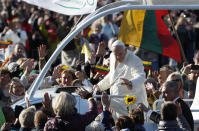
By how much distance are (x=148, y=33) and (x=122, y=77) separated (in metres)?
2.40

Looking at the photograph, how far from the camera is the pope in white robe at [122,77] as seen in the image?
8.66 meters

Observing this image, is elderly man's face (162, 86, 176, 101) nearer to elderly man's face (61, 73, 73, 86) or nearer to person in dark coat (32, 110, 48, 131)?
person in dark coat (32, 110, 48, 131)

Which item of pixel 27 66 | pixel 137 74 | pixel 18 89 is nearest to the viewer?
pixel 137 74

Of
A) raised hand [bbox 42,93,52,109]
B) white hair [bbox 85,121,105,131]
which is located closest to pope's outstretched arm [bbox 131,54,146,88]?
raised hand [bbox 42,93,52,109]

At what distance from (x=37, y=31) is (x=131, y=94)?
11.1m

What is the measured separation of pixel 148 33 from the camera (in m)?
11.0

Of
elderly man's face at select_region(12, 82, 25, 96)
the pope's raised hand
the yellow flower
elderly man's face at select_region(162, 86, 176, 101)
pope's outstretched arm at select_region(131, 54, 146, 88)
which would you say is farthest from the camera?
elderly man's face at select_region(12, 82, 25, 96)

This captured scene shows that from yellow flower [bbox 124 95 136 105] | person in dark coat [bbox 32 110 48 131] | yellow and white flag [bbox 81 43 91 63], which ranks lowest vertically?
person in dark coat [bbox 32 110 48 131]

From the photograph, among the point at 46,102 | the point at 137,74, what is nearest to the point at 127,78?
the point at 137,74

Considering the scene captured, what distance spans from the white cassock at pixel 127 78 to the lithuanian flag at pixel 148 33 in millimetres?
1916

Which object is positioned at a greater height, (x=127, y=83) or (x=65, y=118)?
(x=127, y=83)

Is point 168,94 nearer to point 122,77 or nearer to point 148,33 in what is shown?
point 122,77

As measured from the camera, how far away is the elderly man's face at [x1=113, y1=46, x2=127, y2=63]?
870cm

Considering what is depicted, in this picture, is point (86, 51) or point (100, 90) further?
point (86, 51)
